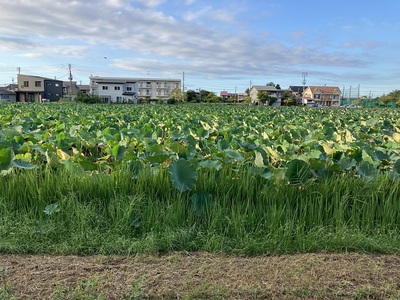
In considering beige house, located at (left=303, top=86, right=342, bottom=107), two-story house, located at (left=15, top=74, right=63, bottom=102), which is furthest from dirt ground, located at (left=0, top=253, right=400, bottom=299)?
beige house, located at (left=303, top=86, right=342, bottom=107)

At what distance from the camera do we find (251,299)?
2.07m

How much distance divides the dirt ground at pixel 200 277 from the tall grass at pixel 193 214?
0.15 metres

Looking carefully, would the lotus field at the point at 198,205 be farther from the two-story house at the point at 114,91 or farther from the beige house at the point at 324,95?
the beige house at the point at 324,95

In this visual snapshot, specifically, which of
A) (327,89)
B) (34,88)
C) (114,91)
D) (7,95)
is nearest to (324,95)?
(327,89)

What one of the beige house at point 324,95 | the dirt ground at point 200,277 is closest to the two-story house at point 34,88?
the beige house at point 324,95

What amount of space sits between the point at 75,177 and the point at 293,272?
86.4 inches

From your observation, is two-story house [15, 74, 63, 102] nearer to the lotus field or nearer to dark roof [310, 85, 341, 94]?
the lotus field

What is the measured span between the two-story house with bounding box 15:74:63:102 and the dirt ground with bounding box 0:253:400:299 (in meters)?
73.5

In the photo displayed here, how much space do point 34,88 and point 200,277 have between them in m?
77.6

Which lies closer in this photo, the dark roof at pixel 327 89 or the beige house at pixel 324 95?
the beige house at pixel 324 95

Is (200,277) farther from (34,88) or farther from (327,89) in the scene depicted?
(327,89)

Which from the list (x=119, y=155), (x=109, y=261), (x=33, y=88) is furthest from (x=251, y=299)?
(x=33, y=88)

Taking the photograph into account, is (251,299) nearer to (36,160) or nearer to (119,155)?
(119,155)

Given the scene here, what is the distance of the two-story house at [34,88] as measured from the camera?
226 feet
